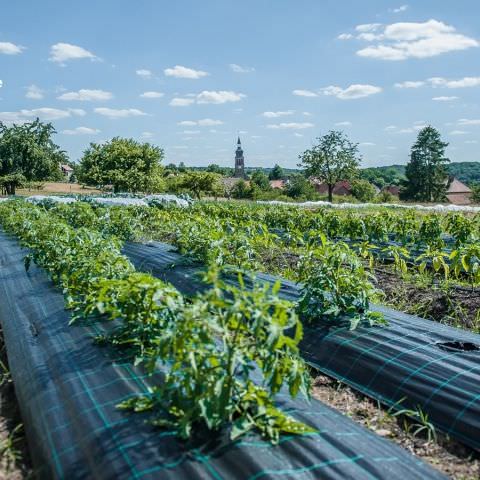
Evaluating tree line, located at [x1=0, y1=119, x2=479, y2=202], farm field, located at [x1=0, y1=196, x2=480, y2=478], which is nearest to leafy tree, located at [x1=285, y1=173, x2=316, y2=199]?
tree line, located at [x1=0, y1=119, x2=479, y2=202]

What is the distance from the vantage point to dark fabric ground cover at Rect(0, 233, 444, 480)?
202cm

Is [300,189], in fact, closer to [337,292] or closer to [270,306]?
[337,292]

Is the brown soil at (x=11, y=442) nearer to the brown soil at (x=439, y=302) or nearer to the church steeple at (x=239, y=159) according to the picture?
the brown soil at (x=439, y=302)

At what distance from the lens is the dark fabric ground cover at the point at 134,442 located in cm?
202

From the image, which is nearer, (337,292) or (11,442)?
(11,442)

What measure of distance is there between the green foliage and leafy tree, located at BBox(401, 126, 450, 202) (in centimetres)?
4591

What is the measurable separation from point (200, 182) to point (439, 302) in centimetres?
3321

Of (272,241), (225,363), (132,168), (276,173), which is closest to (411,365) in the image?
(225,363)

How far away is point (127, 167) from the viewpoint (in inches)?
1282

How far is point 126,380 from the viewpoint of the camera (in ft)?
8.97

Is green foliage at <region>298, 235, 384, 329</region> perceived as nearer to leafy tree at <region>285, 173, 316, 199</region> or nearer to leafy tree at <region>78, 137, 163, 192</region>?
leafy tree at <region>78, 137, 163, 192</region>

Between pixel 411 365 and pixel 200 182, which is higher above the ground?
pixel 200 182

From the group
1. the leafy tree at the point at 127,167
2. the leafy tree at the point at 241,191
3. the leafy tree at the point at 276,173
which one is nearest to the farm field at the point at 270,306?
the leafy tree at the point at 127,167

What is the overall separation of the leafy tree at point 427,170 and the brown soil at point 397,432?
46691mm
